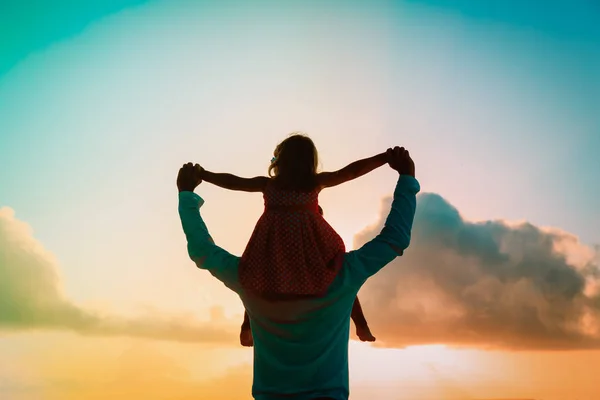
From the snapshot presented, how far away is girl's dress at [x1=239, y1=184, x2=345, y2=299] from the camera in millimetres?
4867

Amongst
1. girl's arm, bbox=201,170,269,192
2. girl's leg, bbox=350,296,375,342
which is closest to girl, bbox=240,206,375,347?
girl's leg, bbox=350,296,375,342

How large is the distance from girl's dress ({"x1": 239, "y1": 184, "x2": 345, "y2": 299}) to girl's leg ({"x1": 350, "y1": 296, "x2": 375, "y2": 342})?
640 millimetres

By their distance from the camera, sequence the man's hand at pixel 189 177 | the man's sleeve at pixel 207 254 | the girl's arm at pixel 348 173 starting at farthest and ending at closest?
the man's hand at pixel 189 177, the girl's arm at pixel 348 173, the man's sleeve at pixel 207 254

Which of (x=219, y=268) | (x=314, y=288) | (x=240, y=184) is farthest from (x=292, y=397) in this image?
(x=240, y=184)

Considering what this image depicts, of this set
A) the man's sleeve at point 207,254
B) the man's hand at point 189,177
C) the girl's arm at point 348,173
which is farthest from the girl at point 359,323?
the man's hand at point 189,177

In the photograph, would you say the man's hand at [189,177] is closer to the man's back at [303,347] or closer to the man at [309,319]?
the man at [309,319]

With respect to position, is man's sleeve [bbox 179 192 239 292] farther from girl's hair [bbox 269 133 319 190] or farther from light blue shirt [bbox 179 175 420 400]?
girl's hair [bbox 269 133 319 190]

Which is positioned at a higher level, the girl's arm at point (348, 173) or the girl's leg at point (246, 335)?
the girl's arm at point (348, 173)

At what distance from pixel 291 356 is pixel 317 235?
95 cm

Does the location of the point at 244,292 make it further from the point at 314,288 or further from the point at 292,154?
the point at 292,154

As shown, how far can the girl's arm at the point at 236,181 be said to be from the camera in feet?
17.6

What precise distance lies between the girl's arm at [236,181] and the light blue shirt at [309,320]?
53cm

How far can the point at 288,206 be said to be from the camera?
Answer: 5.10 meters

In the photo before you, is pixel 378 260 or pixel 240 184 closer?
pixel 378 260
